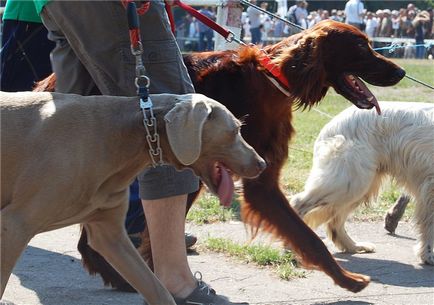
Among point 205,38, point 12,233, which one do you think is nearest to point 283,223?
point 12,233

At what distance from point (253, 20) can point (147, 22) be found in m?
21.9

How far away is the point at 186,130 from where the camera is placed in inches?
122

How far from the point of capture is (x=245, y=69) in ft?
14.4

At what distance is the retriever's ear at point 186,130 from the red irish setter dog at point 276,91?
117 cm

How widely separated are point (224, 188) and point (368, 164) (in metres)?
1.93

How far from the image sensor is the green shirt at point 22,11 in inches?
189

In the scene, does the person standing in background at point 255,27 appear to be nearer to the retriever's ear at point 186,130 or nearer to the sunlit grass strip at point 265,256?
the sunlit grass strip at point 265,256

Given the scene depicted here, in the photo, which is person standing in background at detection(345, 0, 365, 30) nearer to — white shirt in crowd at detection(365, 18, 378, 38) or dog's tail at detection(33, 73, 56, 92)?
white shirt in crowd at detection(365, 18, 378, 38)

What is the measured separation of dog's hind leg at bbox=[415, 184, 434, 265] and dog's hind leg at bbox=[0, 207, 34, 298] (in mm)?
2578

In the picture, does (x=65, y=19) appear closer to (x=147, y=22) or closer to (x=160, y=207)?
(x=147, y=22)

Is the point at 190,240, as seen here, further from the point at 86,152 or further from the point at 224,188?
the point at 86,152

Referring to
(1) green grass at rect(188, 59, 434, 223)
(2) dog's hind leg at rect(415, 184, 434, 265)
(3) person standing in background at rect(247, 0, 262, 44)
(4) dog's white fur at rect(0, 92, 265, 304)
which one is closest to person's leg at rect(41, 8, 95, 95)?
(4) dog's white fur at rect(0, 92, 265, 304)

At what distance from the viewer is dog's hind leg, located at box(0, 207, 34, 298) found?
9.92 feet

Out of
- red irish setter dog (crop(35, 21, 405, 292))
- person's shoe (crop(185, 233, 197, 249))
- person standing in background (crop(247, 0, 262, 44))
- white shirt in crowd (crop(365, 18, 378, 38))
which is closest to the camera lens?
red irish setter dog (crop(35, 21, 405, 292))
